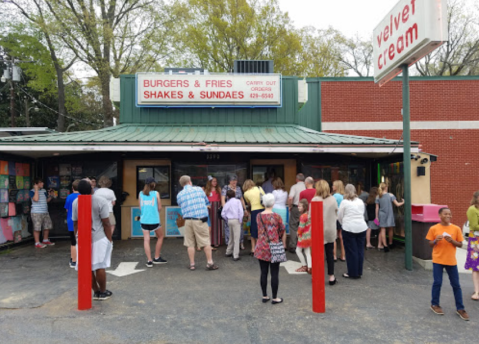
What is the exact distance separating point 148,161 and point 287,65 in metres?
18.3

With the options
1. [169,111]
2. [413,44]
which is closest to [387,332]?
[413,44]

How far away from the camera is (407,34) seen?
20.5 ft

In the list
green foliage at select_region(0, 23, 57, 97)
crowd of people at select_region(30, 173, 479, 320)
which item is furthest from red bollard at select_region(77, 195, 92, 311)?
green foliage at select_region(0, 23, 57, 97)

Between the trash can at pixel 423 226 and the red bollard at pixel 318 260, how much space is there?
3.49 metres

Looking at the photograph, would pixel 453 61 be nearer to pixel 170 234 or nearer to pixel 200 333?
pixel 170 234

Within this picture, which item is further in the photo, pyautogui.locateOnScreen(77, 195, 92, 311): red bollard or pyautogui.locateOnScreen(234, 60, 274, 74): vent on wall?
pyautogui.locateOnScreen(234, 60, 274, 74): vent on wall

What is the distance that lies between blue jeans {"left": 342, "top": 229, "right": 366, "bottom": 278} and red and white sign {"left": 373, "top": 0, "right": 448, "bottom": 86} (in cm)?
369

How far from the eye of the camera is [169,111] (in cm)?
1013

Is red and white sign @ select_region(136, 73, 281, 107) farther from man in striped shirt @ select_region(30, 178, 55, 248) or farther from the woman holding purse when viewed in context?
the woman holding purse

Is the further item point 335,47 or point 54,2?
point 335,47

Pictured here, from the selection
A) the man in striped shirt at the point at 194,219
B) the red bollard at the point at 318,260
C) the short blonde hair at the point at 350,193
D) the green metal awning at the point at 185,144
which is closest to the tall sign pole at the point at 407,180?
the green metal awning at the point at 185,144

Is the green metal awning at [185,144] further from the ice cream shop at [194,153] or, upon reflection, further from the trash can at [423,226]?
the trash can at [423,226]

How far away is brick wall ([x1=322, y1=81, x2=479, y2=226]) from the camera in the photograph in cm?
1278

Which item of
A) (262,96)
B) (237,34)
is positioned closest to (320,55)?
(237,34)
